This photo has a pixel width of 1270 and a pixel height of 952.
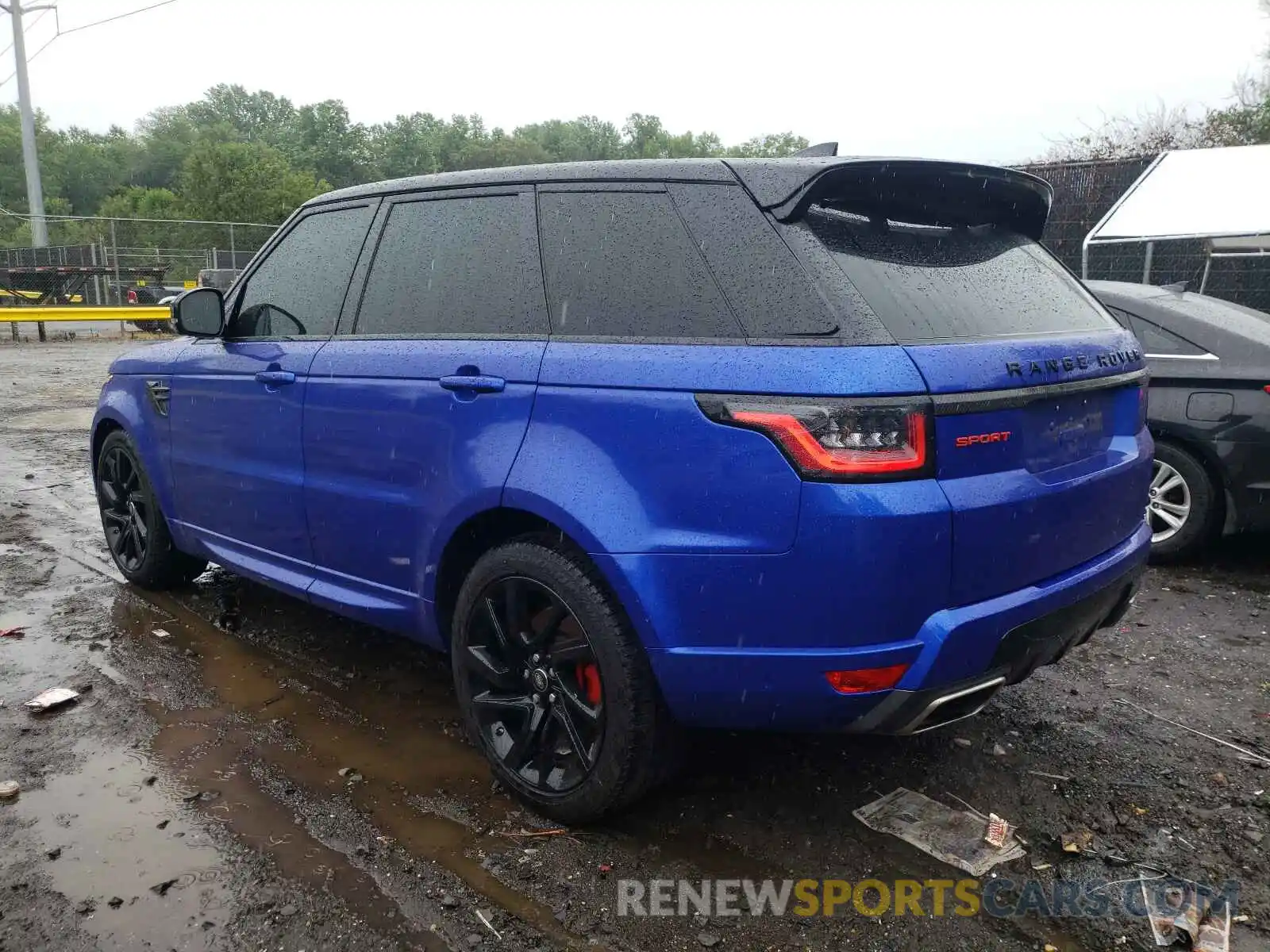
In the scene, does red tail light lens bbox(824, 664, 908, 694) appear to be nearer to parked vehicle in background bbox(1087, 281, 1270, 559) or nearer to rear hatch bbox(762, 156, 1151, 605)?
rear hatch bbox(762, 156, 1151, 605)

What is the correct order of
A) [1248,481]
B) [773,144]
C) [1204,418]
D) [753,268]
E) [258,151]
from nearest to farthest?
[753,268], [1248,481], [1204,418], [258,151], [773,144]

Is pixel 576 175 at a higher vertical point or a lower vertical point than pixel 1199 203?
lower

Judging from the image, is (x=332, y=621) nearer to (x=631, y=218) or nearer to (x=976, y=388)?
(x=631, y=218)

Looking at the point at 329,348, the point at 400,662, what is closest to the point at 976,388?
the point at 329,348

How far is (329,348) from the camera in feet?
11.5

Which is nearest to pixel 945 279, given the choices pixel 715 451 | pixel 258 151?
pixel 715 451

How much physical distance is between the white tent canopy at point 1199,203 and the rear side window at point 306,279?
864 centimetres

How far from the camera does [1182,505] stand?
203 inches

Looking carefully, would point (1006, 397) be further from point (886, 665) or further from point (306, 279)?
point (306, 279)

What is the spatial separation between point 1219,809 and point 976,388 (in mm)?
1618

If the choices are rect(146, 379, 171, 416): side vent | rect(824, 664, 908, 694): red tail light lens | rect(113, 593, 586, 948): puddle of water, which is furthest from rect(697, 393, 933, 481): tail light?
rect(146, 379, 171, 416): side vent

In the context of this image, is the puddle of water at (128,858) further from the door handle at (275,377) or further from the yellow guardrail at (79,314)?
the yellow guardrail at (79,314)

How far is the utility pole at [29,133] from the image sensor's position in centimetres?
2456

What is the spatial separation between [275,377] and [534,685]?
1.67 metres
